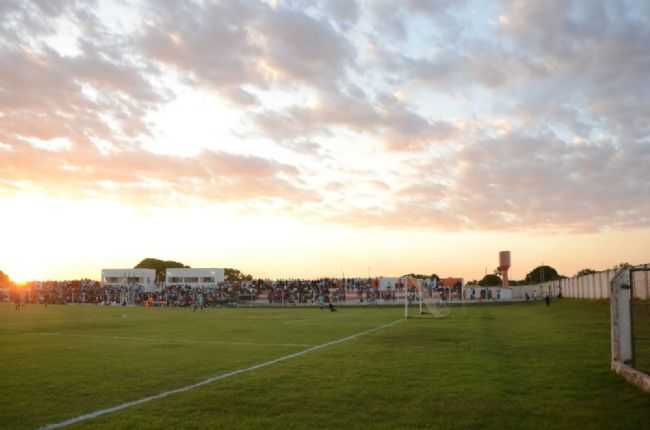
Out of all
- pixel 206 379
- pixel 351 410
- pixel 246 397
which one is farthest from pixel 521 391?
pixel 206 379

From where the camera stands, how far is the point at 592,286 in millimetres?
50031

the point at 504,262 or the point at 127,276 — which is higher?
the point at 504,262

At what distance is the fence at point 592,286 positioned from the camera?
108 feet

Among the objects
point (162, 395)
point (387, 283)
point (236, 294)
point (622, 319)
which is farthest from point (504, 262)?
point (162, 395)

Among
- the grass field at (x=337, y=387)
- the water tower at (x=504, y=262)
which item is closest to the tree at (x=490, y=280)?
Result: the water tower at (x=504, y=262)

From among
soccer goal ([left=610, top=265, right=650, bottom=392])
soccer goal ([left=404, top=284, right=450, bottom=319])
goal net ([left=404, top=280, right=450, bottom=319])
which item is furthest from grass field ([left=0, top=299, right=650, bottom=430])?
soccer goal ([left=404, top=284, right=450, bottom=319])

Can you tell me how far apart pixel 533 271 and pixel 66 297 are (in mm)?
147910

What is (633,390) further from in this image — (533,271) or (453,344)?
(533,271)

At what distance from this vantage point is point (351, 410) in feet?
25.3

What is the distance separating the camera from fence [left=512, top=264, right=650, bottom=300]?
1299 inches

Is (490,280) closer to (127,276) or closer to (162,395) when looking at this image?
(127,276)

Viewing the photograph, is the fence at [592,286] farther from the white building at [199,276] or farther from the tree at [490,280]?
the tree at [490,280]

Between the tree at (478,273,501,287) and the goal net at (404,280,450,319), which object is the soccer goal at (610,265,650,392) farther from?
the tree at (478,273,501,287)

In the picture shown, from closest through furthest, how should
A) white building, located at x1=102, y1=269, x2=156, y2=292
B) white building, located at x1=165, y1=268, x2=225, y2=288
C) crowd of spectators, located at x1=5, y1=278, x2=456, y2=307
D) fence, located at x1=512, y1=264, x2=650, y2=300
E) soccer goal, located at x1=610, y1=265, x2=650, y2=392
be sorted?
soccer goal, located at x1=610, y1=265, x2=650, y2=392 < fence, located at x1=512, y1=264, x2=650, y2=300 < crowd of spectators, located at x1=5, y1=278, x2=456, y2=307 < white building, located at x1=165, y1=268, x2=225, y2=288 < white building, located at x1=102, y1=269, x2=156, y2=292
